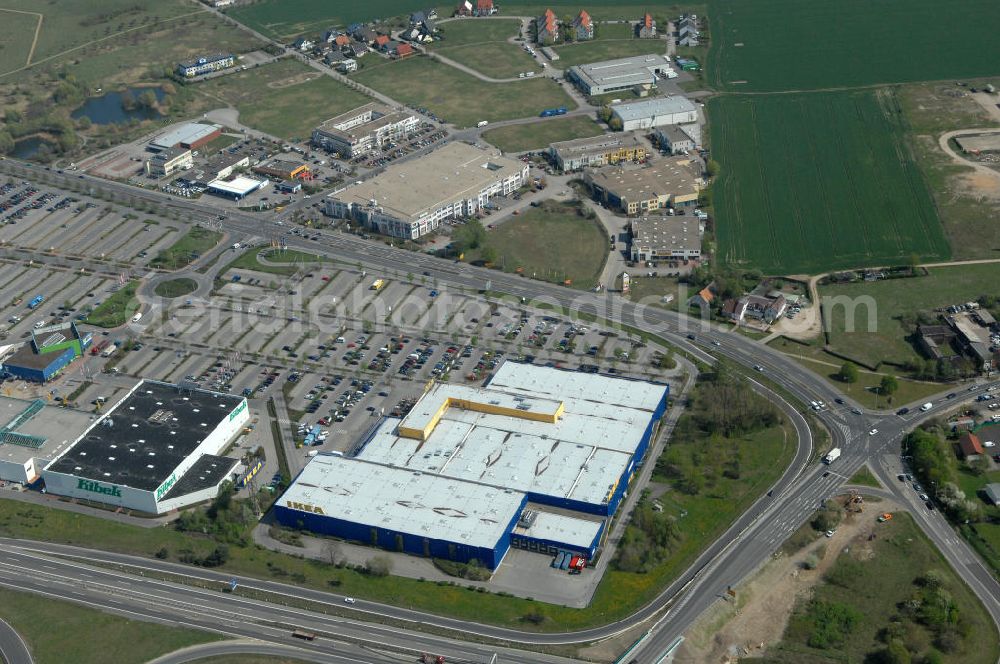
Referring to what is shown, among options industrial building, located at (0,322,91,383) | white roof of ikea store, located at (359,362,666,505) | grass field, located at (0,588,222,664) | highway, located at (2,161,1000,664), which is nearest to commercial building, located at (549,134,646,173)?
highway, located at (2,161,1000,664)

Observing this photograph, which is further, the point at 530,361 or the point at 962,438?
the point at 530,361

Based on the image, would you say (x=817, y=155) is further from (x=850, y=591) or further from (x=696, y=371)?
(x=850, y=591)

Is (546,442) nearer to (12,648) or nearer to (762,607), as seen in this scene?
(762,607)

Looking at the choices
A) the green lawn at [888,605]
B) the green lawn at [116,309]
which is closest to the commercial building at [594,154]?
the green lawn at [116,309]

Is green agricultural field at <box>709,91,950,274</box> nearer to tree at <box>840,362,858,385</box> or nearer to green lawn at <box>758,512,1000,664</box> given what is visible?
tree at <box>840,362,858,385</box>

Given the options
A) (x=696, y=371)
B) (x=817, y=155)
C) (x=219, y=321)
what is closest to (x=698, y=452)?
(x=696, y=371)

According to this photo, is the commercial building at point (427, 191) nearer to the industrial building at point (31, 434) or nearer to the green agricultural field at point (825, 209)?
the green agricultural field at point (825, 209)
